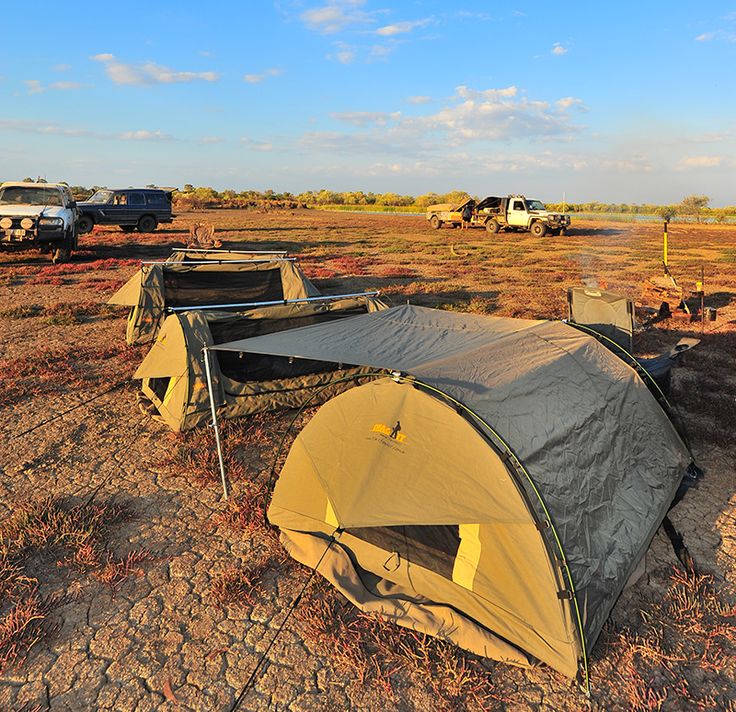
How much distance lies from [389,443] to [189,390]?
344 centimetres

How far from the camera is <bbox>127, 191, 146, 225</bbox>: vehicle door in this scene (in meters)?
29.1

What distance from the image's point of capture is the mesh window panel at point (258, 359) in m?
6.70

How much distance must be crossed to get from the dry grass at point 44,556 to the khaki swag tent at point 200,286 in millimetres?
5245

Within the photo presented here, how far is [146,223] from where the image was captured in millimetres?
29953

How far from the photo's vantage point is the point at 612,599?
141 inches

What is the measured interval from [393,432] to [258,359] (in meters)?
3.53

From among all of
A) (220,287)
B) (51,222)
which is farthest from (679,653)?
(51,222)

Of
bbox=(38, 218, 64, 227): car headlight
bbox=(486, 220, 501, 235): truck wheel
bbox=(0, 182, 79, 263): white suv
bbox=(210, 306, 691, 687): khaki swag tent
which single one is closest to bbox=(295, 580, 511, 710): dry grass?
bbox=(210, 306, 691, 687): khaki swag tent

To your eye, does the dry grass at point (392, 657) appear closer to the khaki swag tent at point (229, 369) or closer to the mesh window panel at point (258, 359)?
the khaki swag tent at point (229, 369)

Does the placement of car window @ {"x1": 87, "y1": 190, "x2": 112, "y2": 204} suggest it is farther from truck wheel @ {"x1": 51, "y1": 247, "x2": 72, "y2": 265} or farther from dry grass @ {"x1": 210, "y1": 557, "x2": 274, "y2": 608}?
dry grass @ {"x1": 210, "y1": 557, "x2": 274, "y2": 608}

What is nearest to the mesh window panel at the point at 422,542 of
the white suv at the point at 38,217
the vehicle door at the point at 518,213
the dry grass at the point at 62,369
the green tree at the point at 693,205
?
the dry grass at the point at 62,369

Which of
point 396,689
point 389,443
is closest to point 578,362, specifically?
point 389,443

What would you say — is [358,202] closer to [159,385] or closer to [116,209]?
[116,209]

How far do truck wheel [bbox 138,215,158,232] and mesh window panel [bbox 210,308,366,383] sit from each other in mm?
26668
